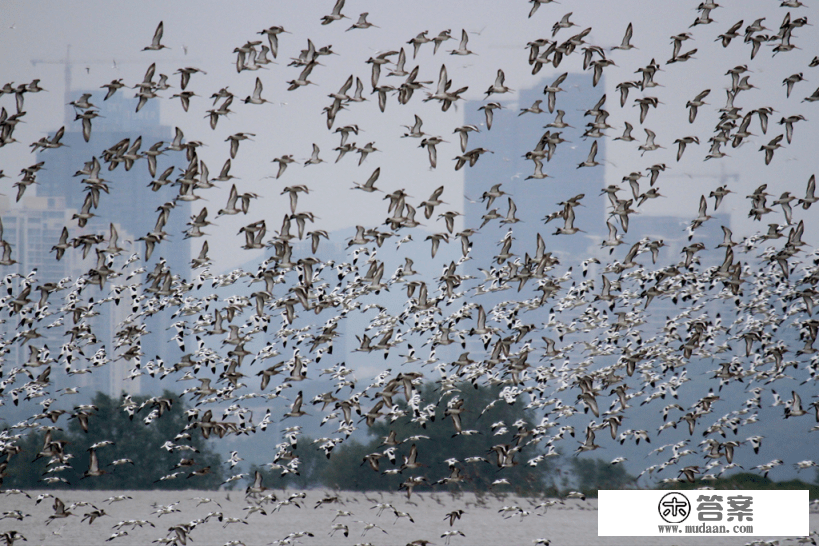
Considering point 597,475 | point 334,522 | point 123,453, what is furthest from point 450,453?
point 123,453

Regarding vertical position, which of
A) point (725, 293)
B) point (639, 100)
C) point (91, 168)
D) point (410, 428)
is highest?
point (639, 100)

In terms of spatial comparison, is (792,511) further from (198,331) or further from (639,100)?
(198,331)

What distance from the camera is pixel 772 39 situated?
152 feet

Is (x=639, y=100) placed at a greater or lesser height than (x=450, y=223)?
greater

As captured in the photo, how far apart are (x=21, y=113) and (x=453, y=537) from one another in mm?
35526

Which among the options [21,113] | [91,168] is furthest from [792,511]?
[21,113]

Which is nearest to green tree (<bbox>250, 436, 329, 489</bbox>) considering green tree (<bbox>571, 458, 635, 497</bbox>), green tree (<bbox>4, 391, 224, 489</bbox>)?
green tree (<bbox>4, 391, 224, 489</bbox>)

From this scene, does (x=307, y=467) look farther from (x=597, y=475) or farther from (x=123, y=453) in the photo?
(x=597, y=475)

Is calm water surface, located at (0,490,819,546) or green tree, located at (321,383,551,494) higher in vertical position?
green tree, located at (321,383,551,494)

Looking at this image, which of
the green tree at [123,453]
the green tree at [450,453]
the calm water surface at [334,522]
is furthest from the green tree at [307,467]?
the calm water surface at [334,522]

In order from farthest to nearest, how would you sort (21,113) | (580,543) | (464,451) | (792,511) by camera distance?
(464,451) < (580,543) < (792,511) < (21,113)

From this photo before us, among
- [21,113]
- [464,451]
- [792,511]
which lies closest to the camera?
[21,113]

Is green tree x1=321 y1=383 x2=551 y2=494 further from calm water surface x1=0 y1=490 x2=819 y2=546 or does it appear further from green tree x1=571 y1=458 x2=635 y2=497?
calm water surface x1=0 y1=490 x2=819 y2=546

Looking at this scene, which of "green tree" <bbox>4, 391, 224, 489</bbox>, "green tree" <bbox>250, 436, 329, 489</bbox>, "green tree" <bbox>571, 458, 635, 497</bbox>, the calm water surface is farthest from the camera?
"green tree" <bbox>250, 436, 329, 489</bbox>
